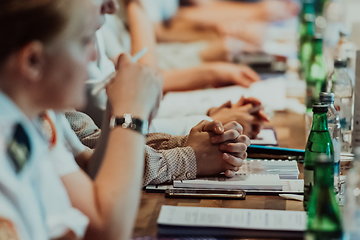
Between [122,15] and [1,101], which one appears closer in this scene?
[1,101]

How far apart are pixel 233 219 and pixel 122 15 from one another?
1638mm

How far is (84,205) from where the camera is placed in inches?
26.2

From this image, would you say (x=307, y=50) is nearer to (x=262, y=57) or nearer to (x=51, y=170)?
(x=262, y=57)

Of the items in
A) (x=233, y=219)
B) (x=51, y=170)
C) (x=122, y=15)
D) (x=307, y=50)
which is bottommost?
(x=233, y=219)

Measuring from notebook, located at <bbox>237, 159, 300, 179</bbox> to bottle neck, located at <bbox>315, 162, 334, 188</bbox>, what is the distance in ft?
1.34

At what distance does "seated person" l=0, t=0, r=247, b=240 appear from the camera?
1.75 ft

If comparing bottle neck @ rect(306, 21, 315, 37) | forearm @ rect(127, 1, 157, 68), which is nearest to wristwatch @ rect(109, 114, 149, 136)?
forearm @ rect(127, 1, 157, 68)

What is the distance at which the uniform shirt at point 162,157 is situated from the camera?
0.99m

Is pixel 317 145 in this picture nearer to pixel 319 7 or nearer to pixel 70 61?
pixel 70 61

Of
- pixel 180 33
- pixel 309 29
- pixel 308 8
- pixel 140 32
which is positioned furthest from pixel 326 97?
pixel 180 33

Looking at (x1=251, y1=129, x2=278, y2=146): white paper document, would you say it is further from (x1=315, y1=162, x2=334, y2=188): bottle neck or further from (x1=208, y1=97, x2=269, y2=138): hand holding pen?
(x1=315, y1=162, x2=334, y2=188): bottle neck

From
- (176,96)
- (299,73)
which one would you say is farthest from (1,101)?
(299,73)

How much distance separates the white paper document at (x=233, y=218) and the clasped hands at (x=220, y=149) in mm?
183

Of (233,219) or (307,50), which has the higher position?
(307,50)
